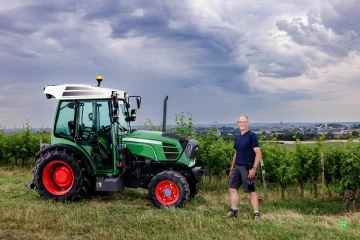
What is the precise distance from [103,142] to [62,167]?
101cm

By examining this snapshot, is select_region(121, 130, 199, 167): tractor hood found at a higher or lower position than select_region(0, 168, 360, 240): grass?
higher

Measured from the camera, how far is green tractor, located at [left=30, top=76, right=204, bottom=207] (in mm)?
8164

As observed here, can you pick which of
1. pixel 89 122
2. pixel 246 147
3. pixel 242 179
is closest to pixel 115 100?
pixel 89 122

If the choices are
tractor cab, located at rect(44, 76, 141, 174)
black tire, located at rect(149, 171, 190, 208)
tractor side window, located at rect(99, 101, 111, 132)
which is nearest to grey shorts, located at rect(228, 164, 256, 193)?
black tire, located at rect(149, 171, 190, 208)

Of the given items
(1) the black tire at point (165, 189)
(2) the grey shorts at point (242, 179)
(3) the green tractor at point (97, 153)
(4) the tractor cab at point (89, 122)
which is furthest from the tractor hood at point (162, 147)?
(2) the grey shorts at point (242, 179)

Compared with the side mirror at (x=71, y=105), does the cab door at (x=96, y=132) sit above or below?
below

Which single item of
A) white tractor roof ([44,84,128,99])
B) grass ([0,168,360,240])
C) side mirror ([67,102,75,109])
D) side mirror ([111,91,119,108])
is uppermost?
white tractor roof ([44,84,128,99])

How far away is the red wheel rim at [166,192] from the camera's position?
7.77m

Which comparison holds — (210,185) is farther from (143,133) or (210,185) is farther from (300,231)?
(300,231)

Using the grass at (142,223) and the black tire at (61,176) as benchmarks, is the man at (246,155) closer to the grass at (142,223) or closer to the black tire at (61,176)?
the grass at (142,223)

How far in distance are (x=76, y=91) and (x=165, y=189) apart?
2.69m

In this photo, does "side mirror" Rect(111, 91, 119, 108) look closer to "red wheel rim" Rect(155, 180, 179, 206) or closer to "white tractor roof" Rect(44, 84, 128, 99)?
"white tractor roof" Rect(44, 84, 128, 99)

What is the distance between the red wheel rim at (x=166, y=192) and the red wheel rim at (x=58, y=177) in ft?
6.01

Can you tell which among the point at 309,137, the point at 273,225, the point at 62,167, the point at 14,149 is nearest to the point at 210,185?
the point at 309,137
